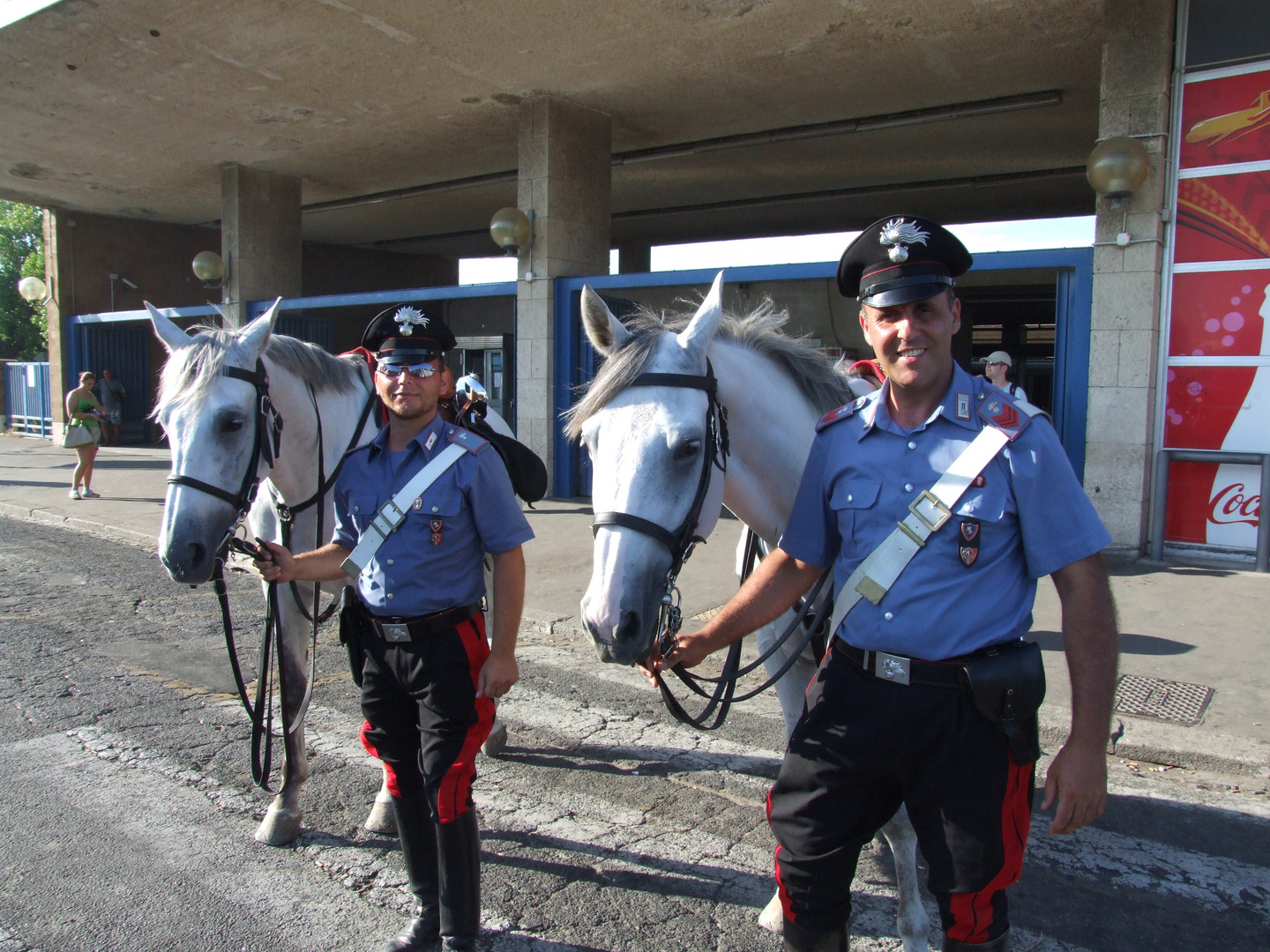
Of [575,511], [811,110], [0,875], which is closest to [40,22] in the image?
[575,511]

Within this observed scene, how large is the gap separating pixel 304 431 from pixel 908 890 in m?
2.83

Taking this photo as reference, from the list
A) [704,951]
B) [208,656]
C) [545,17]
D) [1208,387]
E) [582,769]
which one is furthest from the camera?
[545,17]

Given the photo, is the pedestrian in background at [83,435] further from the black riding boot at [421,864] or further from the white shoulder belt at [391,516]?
the black riding boot at [421,864]

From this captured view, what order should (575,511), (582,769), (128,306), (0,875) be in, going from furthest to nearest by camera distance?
(128,306) → (575,511) → (582,769) → (0,875)

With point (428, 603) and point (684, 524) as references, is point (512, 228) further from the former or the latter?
point (684, 524)

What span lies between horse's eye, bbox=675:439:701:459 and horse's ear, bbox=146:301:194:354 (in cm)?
211

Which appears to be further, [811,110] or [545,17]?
[811,110]

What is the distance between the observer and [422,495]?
2.43m

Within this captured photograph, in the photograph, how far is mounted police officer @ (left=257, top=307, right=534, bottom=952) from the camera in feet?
7.65

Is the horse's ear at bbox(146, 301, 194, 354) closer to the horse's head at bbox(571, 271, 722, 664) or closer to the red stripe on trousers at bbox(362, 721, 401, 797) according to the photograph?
the red stripe on trousers at bbox(362, 721, 401, 797)

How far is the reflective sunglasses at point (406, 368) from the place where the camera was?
2492 mm

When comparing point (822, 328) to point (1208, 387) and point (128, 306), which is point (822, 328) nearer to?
point (1208, 387)

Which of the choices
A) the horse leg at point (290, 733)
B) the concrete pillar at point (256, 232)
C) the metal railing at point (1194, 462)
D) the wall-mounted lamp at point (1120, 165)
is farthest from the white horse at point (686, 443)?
the concrete pillar at point (256, 232)

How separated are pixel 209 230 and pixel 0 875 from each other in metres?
21.4
